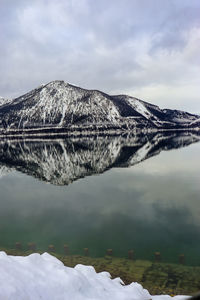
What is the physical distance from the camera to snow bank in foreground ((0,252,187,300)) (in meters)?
10.0

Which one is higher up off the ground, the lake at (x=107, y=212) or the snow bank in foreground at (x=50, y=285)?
the snow bank in foreground at (x=50, y=285)

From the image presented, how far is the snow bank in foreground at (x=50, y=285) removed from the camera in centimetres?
1004

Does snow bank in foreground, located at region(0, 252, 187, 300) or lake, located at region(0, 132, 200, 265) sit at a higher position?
snow bank in foreground, located at region(0, 252, 187, 300)

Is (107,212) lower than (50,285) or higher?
lower

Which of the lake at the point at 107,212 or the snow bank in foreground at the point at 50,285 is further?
the lake at the point at 107,212

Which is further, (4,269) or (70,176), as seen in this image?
(70,176)

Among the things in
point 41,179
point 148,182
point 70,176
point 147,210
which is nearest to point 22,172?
point 41,179

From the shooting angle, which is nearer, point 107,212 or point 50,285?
point 50,285

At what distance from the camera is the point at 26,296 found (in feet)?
32.1

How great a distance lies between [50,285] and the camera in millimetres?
11188

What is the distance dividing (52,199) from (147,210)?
60.6 feet

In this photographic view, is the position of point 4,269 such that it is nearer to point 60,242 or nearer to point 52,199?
point 60,242

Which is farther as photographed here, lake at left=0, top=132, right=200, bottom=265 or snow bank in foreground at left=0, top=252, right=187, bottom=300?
lake at left=0, top=132, right=200, bottom=265

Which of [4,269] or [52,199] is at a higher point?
[4,269]
